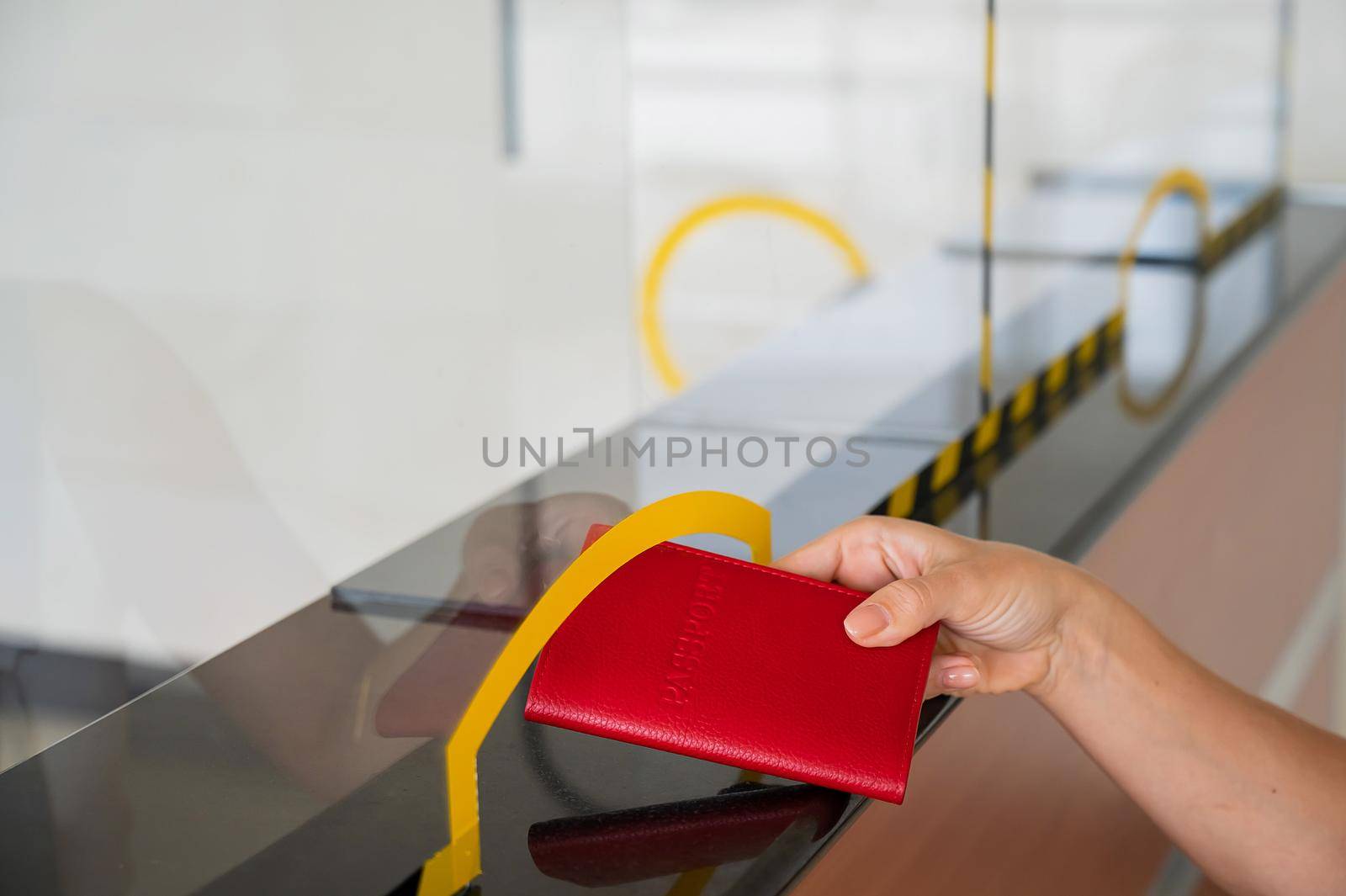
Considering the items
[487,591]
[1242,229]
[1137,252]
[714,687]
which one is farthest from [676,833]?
[1242,229]

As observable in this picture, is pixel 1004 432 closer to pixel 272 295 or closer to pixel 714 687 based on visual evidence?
pixel 714 687

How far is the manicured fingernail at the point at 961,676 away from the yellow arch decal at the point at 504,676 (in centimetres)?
19

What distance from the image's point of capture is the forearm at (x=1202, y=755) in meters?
0.81

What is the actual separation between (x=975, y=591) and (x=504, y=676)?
0.27 meters

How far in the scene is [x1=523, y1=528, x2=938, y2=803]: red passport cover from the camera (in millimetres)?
678

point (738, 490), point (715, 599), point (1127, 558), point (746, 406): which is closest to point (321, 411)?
point (715, 599)

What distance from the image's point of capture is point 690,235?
1.92 m

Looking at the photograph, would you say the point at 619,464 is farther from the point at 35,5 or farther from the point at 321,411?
the point at 35,5

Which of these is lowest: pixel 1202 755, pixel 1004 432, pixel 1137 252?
pixel 1202 755

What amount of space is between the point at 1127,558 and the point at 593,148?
1.95 feet

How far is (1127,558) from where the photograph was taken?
1190 mm

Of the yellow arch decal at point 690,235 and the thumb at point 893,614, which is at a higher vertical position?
the yellow arch decal at point 690,235

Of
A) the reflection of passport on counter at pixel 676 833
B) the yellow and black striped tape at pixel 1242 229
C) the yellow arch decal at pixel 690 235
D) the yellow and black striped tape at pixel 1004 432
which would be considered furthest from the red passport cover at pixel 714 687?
the yellow and black striped tape at pixel 1242 229

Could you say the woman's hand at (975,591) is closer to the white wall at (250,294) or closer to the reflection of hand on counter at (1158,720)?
the reflection of hand on counter at (1158,720)
